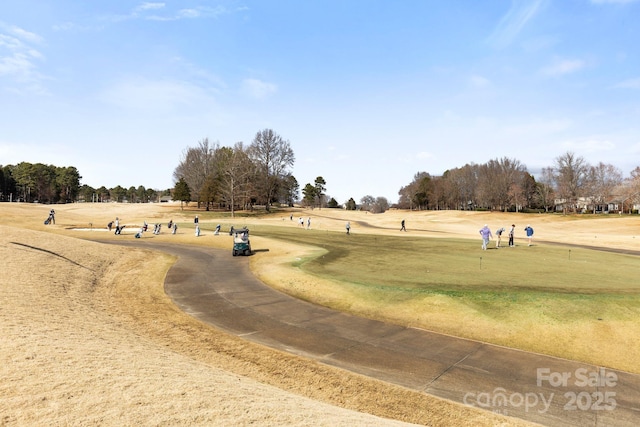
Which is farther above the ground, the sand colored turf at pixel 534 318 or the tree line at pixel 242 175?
the tree line at pixel 242 175

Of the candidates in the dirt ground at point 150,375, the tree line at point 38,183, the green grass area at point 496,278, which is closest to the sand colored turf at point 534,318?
the green grass area at point 496,278

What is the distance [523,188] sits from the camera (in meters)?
131

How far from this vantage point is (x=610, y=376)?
32.9 feet

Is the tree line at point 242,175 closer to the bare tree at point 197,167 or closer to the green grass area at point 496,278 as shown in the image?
the bare tree at point 197,167

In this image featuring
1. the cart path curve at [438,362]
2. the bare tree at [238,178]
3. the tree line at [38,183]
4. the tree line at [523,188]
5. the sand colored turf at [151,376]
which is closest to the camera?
the sand colored turf at [151,376]

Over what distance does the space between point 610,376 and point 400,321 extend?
6568 mm

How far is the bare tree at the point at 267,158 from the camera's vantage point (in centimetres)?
9444

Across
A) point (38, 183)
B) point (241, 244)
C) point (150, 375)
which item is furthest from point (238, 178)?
point (38, 183)

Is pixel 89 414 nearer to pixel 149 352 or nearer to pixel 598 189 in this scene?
pixel 149 352

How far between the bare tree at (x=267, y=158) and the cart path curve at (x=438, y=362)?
256 ft

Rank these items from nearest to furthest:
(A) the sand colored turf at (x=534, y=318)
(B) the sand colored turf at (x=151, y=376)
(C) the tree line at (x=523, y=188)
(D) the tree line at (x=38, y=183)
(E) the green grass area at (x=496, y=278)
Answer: (B) the sand colored turf at (x=151, y=376)
(A) the sand colored turf at (x=534, y=318)
(E) the green grass area at (x=496, y=278)
(C) the tree line at (x=523, y=188)
(D) the tree line at (x=38, y=183)

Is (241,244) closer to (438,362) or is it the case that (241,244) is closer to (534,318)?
(438,362)

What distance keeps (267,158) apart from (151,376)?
3562 inches

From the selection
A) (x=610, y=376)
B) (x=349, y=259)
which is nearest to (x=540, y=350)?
(x=610, y=376)
